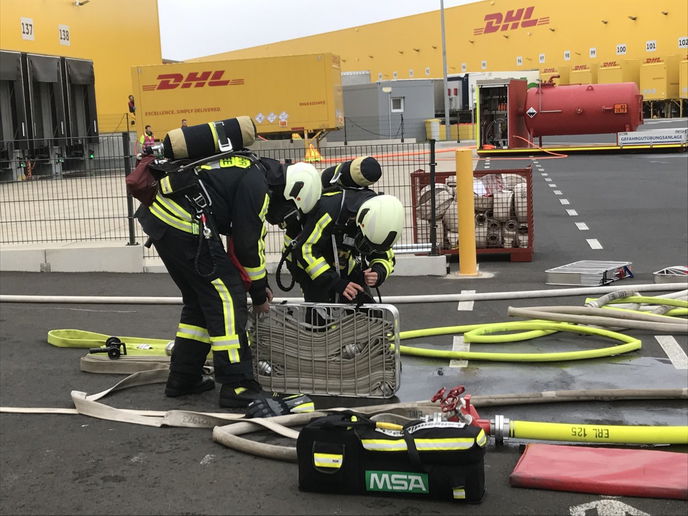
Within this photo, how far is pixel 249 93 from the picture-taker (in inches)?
1428

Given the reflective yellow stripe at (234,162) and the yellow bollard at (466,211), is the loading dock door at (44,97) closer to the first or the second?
the yellow bollard at (466,211)

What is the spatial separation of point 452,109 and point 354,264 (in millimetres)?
47476

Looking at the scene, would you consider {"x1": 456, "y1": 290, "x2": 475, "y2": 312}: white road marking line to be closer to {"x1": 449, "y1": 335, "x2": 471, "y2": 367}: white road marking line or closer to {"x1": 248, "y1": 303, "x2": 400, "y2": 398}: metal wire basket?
{"x1": 449, "y1": 335, "x2": 471, "y2": 367}: white road marking line

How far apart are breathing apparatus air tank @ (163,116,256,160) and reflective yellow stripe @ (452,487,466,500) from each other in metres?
2.63

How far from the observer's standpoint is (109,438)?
526cm

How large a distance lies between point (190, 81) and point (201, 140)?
32.3 metres

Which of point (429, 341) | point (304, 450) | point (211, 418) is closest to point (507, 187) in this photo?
point (429, 341)

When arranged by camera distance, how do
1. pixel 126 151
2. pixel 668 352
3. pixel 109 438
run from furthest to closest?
1. pixel 126 151
2. pixel 668 352
3. pixel 109 438

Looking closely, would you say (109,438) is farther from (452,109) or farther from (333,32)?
(333,32)

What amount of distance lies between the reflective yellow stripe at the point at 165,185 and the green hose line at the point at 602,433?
2.51 meters

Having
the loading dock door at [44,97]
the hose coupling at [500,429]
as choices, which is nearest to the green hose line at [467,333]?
the hose coupling at [500,429]

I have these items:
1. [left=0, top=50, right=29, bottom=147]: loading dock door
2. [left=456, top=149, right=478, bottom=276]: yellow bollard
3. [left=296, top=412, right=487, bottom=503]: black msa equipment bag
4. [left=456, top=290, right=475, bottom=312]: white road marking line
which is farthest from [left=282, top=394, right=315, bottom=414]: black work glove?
[left=0, top=50, right=29, bottom=147]: loading dock door

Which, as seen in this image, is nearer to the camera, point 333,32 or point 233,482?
point 233,482

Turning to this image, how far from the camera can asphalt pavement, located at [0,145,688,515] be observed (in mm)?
4227
